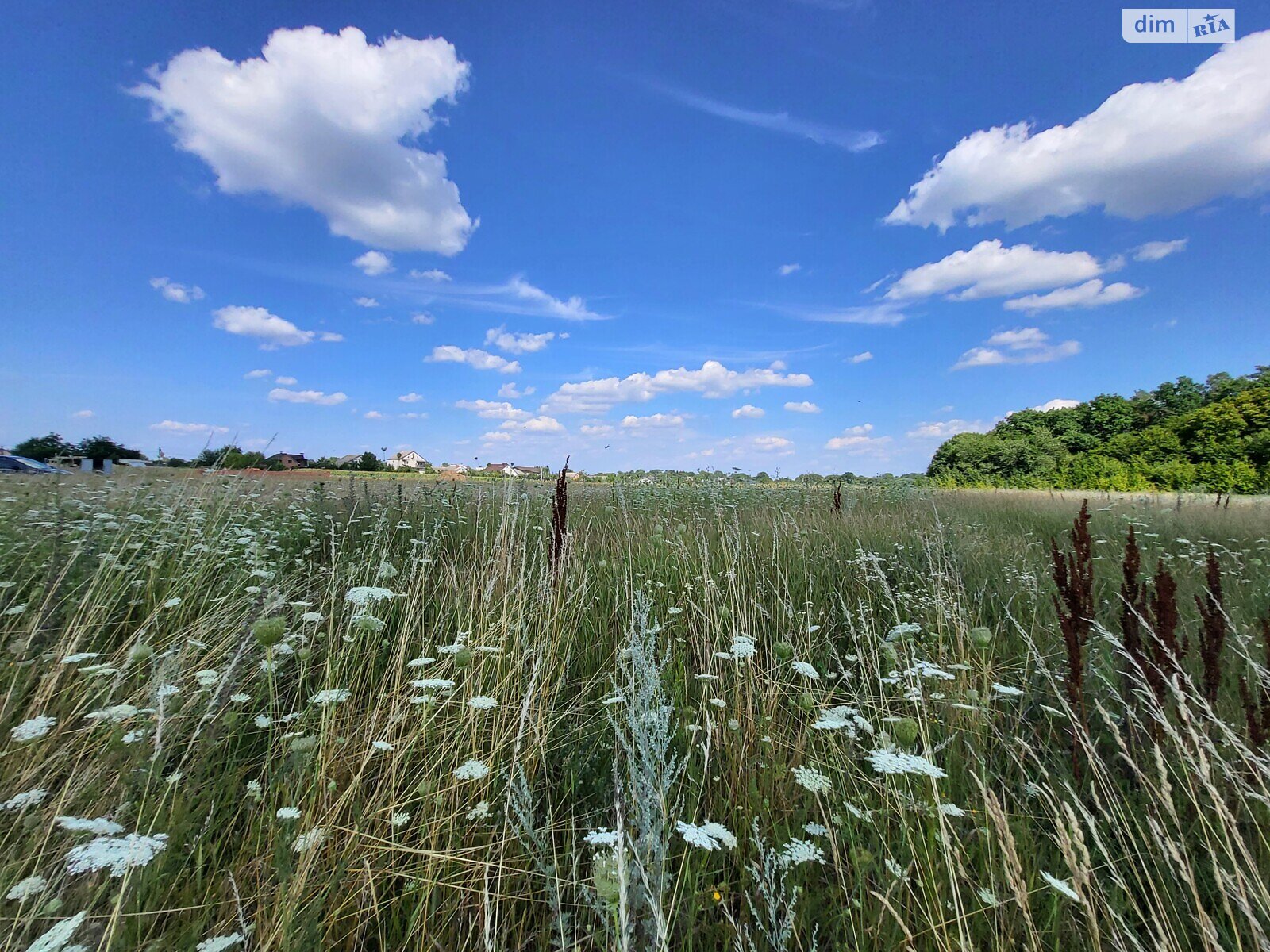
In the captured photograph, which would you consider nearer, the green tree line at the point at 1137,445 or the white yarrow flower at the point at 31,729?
the white yarrow flower at the point at 31,729

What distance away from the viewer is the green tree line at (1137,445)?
24.2 metres

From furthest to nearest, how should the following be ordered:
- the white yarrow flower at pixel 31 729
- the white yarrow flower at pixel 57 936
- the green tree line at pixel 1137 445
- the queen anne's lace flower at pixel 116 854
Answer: the green tree line at pixel 1137 445
the white yarrow flower at pixel 31 729
the queen anne's lace flower at pixel 116 854
the white yarrow flower at pixel 57 936

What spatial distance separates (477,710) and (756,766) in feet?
4.01

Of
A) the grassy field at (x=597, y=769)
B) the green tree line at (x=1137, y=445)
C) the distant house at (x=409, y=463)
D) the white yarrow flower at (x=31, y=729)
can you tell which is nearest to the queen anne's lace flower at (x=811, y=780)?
the grassy field at (x=597, y=769)

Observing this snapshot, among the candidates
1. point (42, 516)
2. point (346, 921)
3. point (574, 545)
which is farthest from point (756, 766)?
point (42, 516)

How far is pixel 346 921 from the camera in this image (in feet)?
4.98

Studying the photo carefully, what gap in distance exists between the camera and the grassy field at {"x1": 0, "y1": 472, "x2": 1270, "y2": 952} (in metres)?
1.36

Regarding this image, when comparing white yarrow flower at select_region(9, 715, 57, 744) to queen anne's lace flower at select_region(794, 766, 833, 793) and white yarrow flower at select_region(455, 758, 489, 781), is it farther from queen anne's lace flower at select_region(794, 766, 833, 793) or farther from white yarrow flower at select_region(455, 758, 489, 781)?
queen anne's lace flower at select_region(794, 766, 833, 793)

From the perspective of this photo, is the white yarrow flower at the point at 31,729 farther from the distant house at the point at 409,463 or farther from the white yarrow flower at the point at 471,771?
Result: the distant house at the point at 409,463

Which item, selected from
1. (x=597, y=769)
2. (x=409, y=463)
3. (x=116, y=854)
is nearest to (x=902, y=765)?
(x=597, y=769)

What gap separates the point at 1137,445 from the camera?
32875 millimetres

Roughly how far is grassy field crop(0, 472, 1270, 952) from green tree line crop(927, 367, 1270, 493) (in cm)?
1589

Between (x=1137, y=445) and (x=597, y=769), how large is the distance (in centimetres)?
4534

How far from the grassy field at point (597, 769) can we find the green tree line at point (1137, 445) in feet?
52.1
